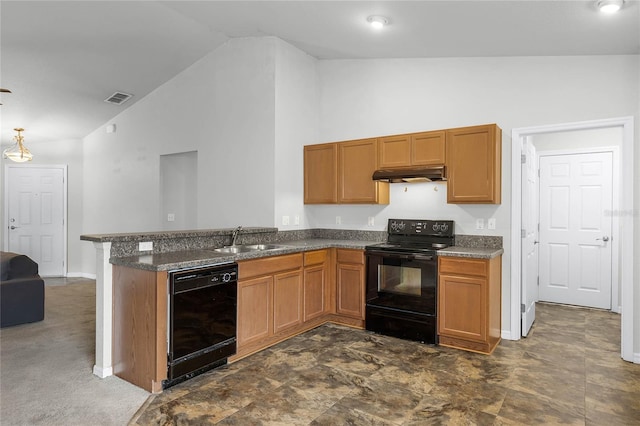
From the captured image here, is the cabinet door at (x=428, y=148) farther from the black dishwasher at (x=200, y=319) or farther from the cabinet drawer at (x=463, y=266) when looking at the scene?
the black dishwasher at (x=200, y=319)

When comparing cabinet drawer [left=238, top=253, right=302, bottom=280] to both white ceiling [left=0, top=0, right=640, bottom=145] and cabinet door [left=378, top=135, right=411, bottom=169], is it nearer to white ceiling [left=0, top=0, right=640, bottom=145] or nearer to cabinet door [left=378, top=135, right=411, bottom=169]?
cabinet door [left=378, top=135, right=411, bottom=169]

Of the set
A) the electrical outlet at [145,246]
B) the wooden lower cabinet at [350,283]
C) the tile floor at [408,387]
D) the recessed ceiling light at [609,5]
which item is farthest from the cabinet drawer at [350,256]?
the recessed ceiling light at [609,5]

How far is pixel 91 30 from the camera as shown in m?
4.10

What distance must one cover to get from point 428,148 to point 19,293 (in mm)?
4686

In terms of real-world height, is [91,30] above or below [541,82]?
above

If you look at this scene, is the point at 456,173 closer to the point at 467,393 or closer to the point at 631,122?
the point at 631,122

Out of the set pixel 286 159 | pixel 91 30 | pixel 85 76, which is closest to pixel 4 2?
pixel 91 30

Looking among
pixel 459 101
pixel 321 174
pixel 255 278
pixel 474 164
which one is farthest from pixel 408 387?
pixel 459 101

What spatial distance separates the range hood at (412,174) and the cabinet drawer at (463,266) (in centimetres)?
83

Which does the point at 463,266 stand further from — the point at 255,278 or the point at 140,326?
the point at 140,326

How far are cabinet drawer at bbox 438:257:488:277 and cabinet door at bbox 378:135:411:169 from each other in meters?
1.13

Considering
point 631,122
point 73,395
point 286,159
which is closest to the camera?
point 73,395

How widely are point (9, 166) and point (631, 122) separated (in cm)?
896

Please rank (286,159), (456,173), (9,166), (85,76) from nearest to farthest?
1. (456,173)
2. (286,159)
3. (85,76)
4. (9,166)
